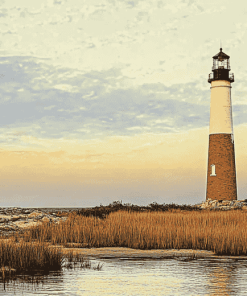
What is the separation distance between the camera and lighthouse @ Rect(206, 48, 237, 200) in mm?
33688

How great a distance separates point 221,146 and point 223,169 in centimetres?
171

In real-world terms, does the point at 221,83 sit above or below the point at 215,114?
above

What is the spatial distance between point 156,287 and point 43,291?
80.4 inches

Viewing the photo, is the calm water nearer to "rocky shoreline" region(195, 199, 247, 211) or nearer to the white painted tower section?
"rocky shoreline" region(195, 199, 247, 211)

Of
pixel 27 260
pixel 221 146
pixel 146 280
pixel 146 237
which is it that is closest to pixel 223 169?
pixel 221 146

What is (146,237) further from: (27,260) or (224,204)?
(224,204)

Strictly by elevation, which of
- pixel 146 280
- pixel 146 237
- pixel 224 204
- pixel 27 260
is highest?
pixel 224 204

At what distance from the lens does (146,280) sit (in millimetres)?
8820

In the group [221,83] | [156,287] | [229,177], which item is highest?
[221,83]

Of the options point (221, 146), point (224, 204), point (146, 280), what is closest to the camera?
point (146, 280)

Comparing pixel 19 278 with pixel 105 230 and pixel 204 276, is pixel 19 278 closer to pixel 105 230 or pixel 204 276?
pixel 204 276

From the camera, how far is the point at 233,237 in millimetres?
13578

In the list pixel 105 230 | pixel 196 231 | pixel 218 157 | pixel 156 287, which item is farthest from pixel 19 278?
pixel 218 157

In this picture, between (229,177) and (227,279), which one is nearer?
(227,279)
